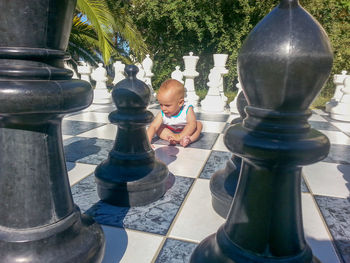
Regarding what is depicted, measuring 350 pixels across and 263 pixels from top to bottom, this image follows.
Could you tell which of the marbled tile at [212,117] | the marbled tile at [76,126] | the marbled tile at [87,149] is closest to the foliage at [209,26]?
the marbled tile at [212,117]

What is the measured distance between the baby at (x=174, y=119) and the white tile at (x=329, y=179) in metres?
0.98

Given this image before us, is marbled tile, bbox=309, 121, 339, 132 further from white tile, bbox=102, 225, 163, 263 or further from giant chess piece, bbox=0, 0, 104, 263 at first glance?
giant chess piece, bbox=0, 0, 104, 263

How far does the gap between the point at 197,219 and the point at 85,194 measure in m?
0.62

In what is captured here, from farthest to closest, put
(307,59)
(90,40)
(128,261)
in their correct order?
1. (90,40)
2. (128,261)
3. (307,59)

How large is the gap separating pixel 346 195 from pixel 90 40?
718 cm

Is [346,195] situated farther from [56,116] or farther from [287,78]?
[56,116]

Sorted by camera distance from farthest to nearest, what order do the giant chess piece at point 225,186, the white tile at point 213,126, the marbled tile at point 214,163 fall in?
the white tile at point 213,126
the marbled tile at point 214,163
the giant chess piece at point 225,186

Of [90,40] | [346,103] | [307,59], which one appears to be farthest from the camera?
[90,40]

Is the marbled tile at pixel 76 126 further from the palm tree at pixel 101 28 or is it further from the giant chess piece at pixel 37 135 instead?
the palm tree at pixel 101 28

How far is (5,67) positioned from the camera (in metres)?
0.72

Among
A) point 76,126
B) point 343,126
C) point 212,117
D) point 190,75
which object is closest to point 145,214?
point 76,126

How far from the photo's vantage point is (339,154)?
2.23 m

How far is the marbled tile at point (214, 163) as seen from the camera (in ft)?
5.81

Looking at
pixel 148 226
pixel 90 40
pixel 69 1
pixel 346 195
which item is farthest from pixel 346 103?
pixel 90 40
